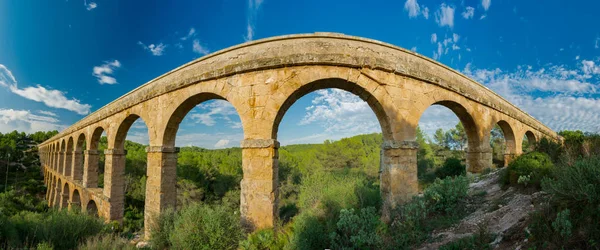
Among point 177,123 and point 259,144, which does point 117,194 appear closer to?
point 177,123

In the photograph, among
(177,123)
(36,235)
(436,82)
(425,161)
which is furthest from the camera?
(425,161)

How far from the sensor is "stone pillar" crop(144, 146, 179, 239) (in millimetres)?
6660

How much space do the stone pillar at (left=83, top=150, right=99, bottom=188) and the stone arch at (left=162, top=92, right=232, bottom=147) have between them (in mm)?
7420

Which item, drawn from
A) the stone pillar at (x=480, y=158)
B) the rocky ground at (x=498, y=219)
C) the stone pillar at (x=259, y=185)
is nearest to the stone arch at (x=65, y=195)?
the stone pillar at (x=259, y=185)

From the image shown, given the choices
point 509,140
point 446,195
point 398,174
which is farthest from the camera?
point 509,140

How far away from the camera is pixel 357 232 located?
4.19m

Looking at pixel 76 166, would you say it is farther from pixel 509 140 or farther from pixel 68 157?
pixel 509 140

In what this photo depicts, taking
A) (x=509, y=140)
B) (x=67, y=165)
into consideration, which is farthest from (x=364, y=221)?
(x=67, y=165)

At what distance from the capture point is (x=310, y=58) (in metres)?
5.29

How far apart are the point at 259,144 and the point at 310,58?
6.56 ft

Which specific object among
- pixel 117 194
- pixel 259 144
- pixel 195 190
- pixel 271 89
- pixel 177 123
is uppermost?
pixel 271 89

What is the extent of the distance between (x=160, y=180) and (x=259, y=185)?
10.4 feet

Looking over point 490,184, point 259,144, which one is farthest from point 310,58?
point 490,184

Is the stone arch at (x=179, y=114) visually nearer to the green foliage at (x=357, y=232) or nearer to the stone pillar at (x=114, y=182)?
the stone pillar at (x=114, y=182)
